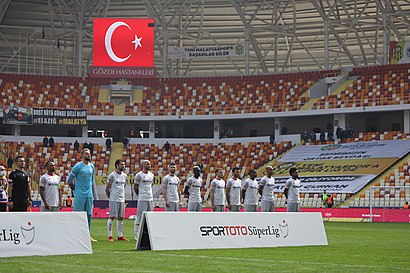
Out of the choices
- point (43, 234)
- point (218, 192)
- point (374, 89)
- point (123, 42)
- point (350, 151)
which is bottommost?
point (43, 234)

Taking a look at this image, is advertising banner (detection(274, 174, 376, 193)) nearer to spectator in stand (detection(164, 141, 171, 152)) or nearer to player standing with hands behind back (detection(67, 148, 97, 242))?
spectator in stand (detection(164, 141, 171, 152))

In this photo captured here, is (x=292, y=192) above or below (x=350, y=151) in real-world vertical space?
below

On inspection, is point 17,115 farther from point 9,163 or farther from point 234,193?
point 234,193

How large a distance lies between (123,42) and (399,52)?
65.5 feet

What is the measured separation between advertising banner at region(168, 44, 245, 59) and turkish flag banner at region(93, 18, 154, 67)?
5.75 feet

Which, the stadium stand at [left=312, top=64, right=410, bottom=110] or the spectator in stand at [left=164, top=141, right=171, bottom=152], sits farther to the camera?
the spectator in stand at [left=164, top=141, right=171, bottom=152]

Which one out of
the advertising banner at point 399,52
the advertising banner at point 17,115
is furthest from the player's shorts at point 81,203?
the advertising banner at point 399,52

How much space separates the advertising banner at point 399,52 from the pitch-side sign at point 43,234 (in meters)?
48.2

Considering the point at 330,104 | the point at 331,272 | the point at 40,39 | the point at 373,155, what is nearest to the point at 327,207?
the point at 373,155

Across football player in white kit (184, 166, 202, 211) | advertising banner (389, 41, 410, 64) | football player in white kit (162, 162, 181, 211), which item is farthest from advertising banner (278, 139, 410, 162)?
football player in white kit (162, 162, 181, 211)

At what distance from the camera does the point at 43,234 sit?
683 inches

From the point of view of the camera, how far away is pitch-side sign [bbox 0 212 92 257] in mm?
16828

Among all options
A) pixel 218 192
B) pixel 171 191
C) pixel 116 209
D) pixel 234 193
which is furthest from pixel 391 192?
pixel 116 209

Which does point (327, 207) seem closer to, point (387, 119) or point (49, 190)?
point (387, 119)
